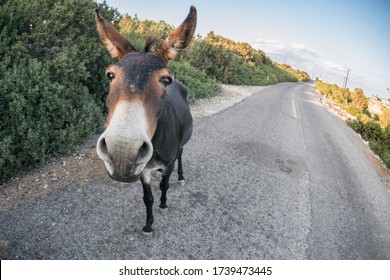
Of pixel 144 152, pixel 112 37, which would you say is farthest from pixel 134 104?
pixel 112 37

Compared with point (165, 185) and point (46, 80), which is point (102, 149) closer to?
point (165, 185)

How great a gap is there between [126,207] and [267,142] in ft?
17.7

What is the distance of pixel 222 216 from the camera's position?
4.32m

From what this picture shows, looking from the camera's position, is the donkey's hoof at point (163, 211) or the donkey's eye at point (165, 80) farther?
the donkey's hoof at point (163, 211)

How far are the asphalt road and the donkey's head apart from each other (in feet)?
6.21

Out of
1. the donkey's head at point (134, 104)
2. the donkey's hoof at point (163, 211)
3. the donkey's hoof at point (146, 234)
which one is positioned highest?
the donkey's head at point (134, 104)

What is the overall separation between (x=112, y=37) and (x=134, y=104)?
106cm

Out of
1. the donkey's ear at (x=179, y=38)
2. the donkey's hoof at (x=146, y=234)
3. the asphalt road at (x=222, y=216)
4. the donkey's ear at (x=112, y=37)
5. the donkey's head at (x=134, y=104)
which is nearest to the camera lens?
the donkey's head at (x=134, y=104)

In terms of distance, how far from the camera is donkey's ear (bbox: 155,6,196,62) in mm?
2475

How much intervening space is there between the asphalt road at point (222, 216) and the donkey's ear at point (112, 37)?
7.86 feet

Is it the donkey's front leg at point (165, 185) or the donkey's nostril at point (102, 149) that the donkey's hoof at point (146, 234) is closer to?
the donkey's front leg at point (165, 185)

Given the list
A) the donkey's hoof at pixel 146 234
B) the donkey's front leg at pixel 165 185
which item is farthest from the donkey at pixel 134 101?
the donkey's hoof at pixel 146 234

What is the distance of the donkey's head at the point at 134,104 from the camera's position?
75.0 inches

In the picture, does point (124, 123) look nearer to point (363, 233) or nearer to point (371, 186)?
point (363, 233)
